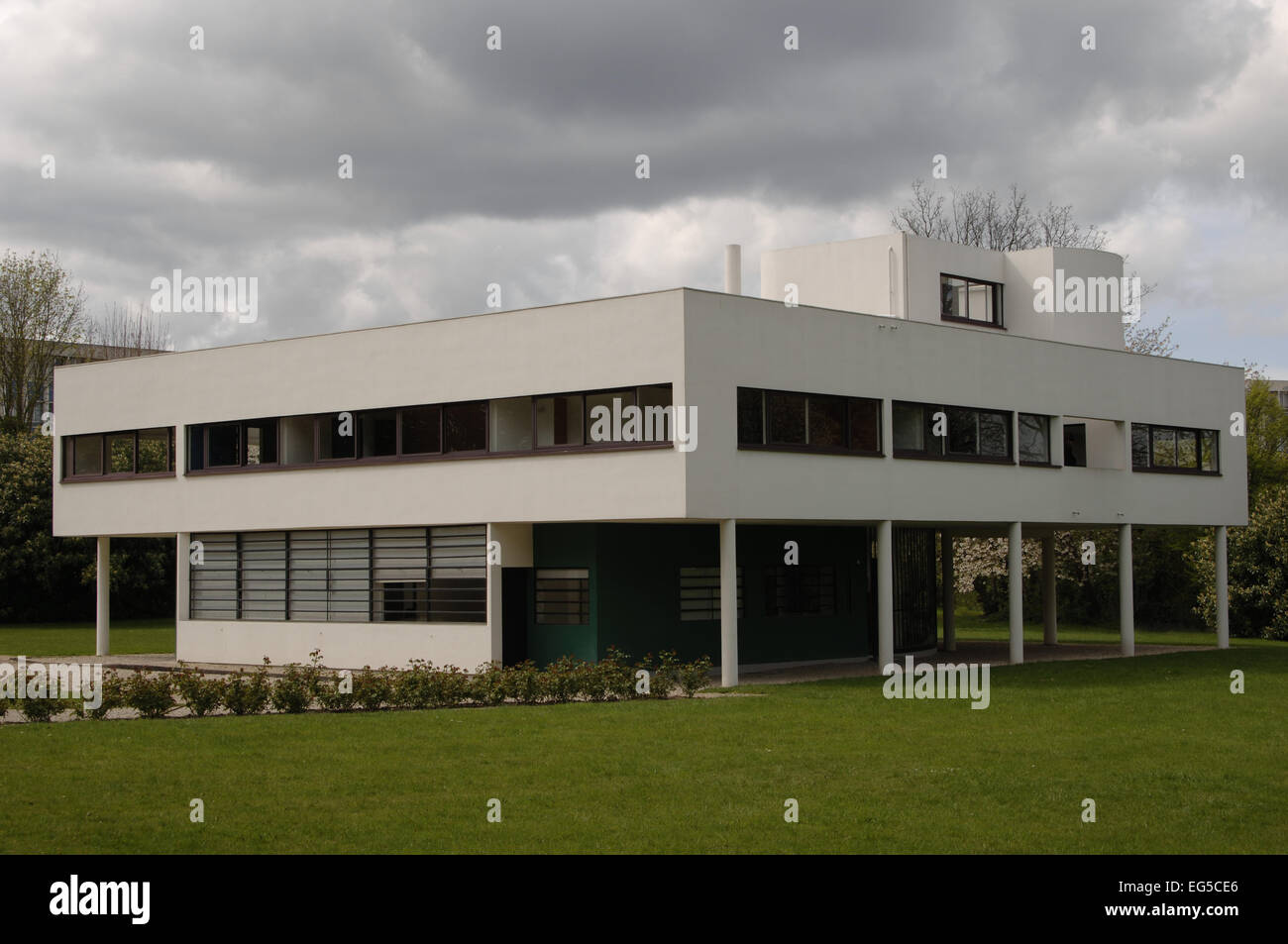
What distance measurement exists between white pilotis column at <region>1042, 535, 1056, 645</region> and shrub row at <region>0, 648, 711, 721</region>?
16981 millimetres

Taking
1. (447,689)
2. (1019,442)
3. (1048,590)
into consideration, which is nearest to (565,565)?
(447,689)

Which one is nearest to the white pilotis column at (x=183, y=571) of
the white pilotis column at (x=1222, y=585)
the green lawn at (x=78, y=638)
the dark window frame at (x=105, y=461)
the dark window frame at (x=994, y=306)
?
the dark window frame at (x=105, y=461)

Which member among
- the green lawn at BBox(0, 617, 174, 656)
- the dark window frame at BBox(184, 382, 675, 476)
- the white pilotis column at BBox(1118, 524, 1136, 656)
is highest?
the dark window frame at BBox(184, 382, 675, 476)

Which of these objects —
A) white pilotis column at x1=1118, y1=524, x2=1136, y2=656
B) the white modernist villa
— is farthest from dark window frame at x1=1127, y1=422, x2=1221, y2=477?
white pilotis column at x1=1118, y1=524, x2=1136, y2=656

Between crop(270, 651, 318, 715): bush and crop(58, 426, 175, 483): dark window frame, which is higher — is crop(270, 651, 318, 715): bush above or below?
below

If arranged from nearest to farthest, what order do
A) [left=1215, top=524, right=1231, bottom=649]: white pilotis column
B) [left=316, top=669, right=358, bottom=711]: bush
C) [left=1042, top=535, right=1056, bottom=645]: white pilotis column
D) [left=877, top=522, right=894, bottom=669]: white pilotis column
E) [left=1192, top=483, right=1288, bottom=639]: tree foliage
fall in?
[left=316, top=669, right=358, bottom=711]: bush < [left=877, top=522, right=894, bottom=669]: white pilotis column < [left=1215, top=524, right=1231, bottom=649]: white pilotis column < [left=1042, top=535, right=1056, bottom=645]: white pilotis column < [left=1192, top=483, right=1288, bottom=639]: tree foliage

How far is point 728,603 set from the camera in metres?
23.8

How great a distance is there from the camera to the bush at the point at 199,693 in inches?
775

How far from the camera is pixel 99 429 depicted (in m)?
33.6

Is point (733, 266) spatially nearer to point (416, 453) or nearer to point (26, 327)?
point (416, 453)

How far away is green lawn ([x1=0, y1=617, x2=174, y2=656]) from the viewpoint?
37.2m

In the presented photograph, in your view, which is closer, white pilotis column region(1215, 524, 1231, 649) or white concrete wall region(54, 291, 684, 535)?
white concrete wall region(54, 291, 684, 535)

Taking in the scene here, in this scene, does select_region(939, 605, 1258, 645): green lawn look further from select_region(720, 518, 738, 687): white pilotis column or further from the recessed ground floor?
select_region(720, 518, 738, 687): white pilotis column
